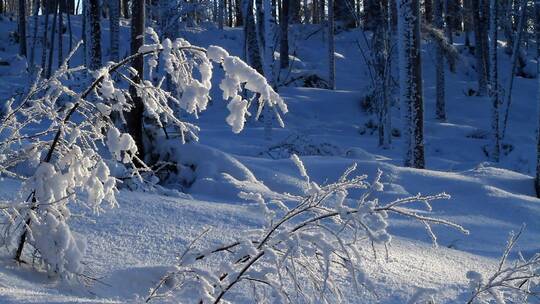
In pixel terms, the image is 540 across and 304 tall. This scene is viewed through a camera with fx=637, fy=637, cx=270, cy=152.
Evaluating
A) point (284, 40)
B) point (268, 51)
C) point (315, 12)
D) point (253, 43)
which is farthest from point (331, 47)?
point (315, 12)

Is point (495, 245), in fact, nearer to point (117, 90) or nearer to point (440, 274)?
point (440, 274)

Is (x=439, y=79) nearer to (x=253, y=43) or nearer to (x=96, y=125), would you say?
(x=253, y=43)

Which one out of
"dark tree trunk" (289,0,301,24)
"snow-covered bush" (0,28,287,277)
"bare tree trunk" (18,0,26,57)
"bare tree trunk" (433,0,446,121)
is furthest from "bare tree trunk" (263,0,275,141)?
"dark tree trunk" (289,0,301,24)

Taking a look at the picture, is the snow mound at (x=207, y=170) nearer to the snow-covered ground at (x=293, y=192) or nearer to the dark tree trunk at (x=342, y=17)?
the snow-covered ground at (x=293, y=192)

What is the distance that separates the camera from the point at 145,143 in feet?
26.1

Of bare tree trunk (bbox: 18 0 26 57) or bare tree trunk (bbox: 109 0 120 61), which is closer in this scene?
bare tree trunk (bbox: 109 0 120 61)

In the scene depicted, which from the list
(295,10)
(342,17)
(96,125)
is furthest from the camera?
(295,10)

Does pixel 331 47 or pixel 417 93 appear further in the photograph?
pixel 331 47

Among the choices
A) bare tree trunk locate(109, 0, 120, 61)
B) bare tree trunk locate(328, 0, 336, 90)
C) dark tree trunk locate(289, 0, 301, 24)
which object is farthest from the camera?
dark tree trunk locate(289, 0, 301, 24)

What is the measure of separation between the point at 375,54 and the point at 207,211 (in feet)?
38.7

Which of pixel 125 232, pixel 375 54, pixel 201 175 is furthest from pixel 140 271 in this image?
pixel 375 54

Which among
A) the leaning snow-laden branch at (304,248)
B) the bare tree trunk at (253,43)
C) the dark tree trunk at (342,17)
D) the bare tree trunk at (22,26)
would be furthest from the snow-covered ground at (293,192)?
the dark tree trunk at (342,17)

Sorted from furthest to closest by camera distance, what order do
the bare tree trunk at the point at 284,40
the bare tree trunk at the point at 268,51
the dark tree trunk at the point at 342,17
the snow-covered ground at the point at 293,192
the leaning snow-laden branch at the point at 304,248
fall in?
the dark tree trunk at the point at 342,17 < the bare tree trunk at the point at 284,40 < the bare tree trunk at the point at 268,51 < the snow-covered ground at the point at 293,192 < the leaning snow-laden branch at the point at 304,248

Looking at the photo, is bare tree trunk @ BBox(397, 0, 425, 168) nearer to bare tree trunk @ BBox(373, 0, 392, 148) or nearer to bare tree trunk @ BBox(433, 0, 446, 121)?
bare tree trunk @ BBox(373, 0, 392, 148)
